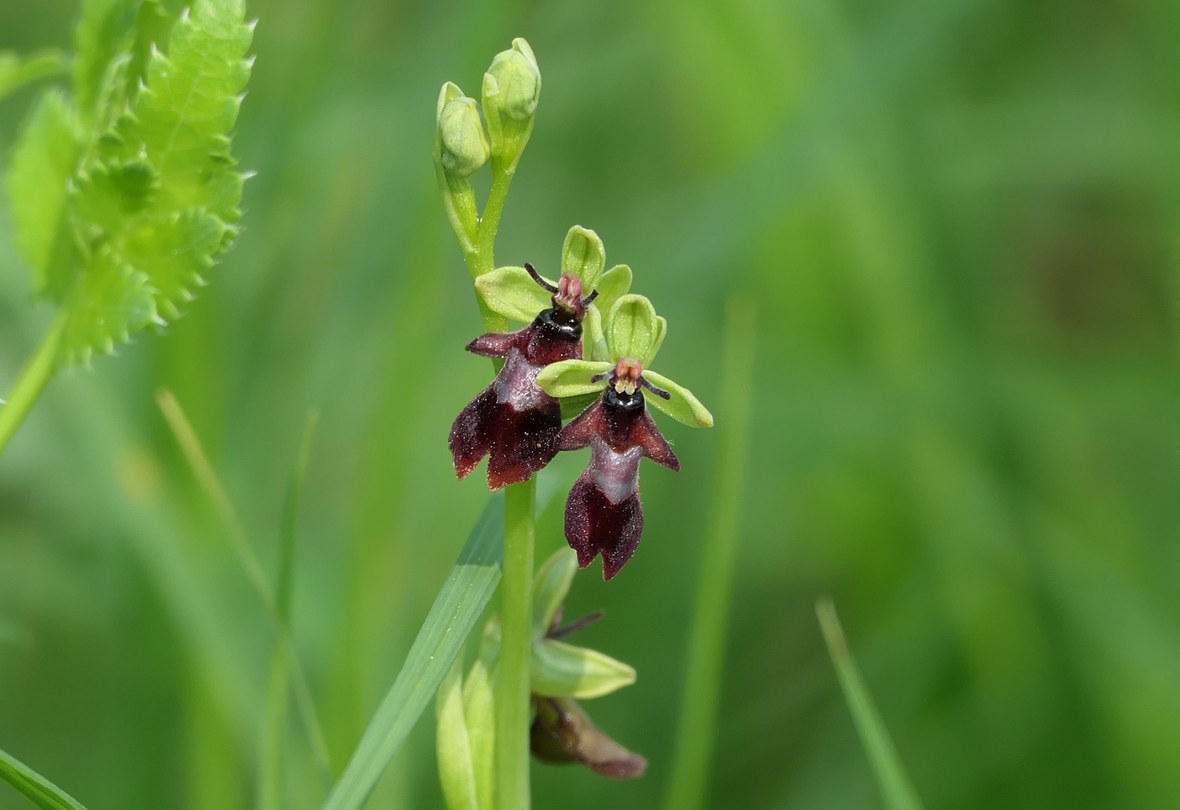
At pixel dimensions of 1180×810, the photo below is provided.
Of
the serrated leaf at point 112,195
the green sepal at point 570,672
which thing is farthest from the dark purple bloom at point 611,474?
the serrated leaf at point 112,195

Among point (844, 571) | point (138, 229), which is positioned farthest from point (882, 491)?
point (138, 229)

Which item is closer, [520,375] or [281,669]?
[520,375]

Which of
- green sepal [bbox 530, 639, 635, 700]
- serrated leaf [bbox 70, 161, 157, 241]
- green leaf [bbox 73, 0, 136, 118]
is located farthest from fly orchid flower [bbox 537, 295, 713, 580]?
green leaf [bbox 73, 0, 136, 118]

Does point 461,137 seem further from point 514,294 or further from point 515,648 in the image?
point 515,648

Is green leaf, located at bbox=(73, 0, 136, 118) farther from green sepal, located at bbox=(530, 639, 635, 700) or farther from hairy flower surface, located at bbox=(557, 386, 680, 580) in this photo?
green sepal, located at bbox=(530, 639, 635, 700)

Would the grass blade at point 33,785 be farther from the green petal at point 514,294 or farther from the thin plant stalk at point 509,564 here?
the green petal at point 514,294

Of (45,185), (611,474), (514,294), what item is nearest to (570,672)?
(611,474)
